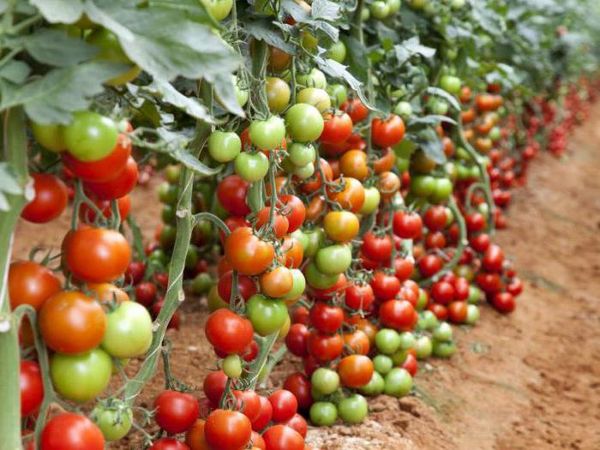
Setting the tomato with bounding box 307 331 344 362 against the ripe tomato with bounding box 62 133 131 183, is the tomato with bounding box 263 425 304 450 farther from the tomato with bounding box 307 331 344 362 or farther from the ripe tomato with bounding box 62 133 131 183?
the ripe tomato with bounding box 62 133 131 183

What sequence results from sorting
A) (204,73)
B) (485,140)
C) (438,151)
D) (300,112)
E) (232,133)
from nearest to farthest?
(204,73)
(232,133)
(300,112)
(438,151)
(485,140)

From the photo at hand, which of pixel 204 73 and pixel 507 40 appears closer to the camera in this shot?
pixel 204 73

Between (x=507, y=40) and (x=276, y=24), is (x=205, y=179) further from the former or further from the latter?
(x=507, y=40)

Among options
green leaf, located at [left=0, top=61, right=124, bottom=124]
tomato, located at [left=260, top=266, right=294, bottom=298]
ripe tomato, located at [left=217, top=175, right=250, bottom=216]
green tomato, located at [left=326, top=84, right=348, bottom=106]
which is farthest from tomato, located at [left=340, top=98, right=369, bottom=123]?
green leaf, located at [left=0, top=61, right=124, bottom=124]

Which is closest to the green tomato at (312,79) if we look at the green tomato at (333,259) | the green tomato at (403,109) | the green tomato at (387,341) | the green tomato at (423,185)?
the green tomato at (333,259)

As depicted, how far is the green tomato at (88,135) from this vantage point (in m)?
1.15

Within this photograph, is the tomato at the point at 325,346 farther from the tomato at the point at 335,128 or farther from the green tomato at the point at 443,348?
the green tomato at the point at 443,348

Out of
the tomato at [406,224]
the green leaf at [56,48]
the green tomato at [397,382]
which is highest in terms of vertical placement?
the green leaf at [56,48]

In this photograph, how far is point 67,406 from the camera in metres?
1.25

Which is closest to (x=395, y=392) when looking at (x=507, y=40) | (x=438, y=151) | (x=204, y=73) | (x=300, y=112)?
(x=438, y=151)

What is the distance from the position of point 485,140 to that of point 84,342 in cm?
317

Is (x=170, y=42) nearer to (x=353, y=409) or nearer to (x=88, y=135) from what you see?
(x=88, y=135)

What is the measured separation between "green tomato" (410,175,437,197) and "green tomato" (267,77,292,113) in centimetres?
123

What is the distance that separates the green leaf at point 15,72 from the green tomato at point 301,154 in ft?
2.48
